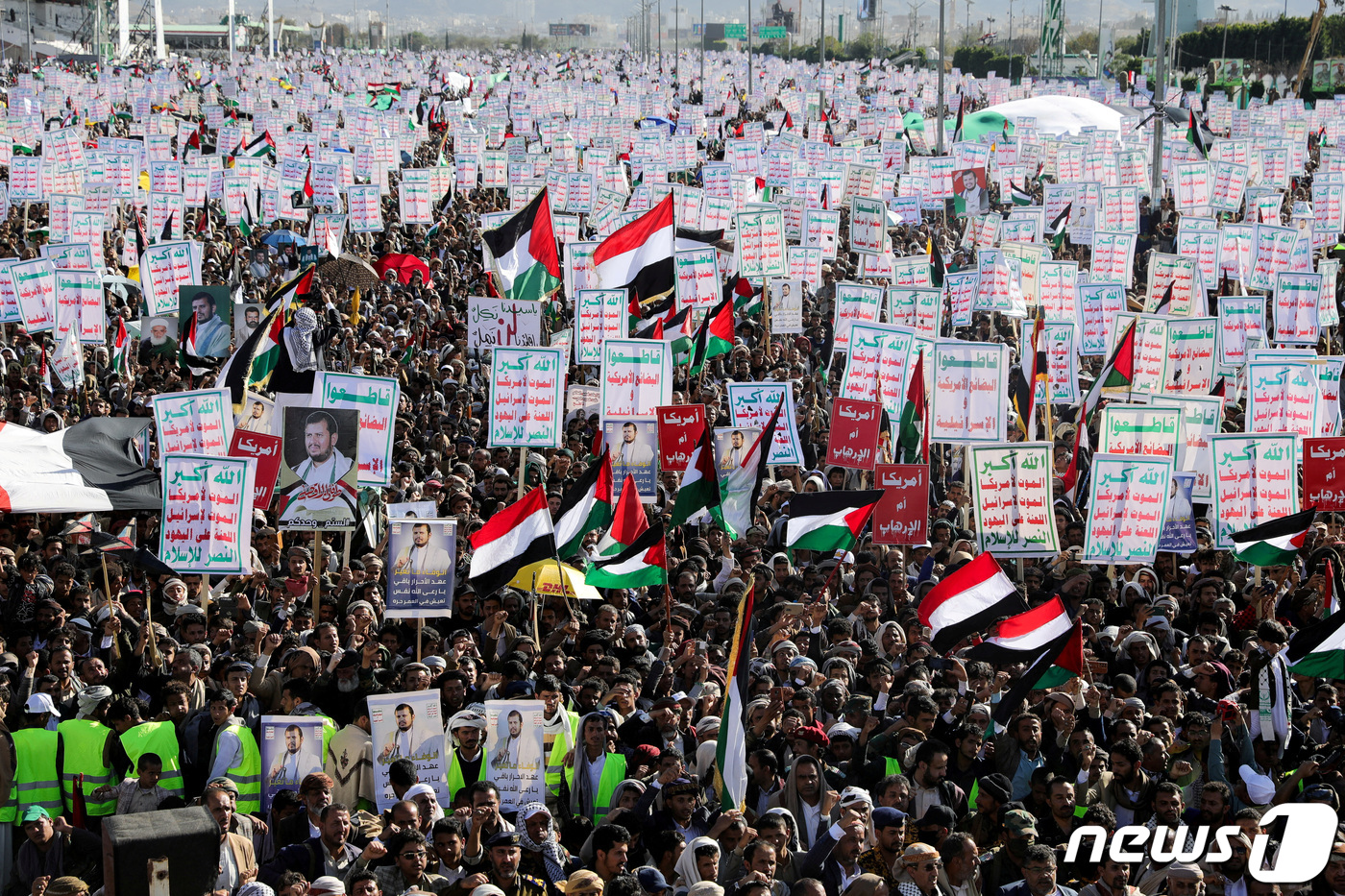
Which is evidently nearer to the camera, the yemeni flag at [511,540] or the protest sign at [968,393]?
the yemeni flag at [511,540]

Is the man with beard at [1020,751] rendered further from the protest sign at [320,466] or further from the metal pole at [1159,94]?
the metal pole at [1159,94]

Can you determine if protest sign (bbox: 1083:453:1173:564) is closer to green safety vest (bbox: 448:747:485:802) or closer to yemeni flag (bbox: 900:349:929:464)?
yemeni flag (bbox: 900:349:929:464)

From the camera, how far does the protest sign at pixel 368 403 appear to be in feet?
36.5

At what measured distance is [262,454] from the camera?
10.7 metres

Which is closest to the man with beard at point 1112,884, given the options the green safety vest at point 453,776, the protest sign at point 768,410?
the green safety vest at point 453,776

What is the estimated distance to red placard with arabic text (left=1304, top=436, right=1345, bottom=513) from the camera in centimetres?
1145

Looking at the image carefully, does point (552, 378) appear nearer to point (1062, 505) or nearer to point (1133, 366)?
point (1062, 505)

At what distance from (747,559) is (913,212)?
16.2 metres

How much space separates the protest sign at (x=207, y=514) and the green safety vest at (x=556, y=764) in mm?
2779

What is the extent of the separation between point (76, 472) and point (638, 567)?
12.4 feet

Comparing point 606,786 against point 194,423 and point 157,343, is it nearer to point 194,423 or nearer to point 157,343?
point 194,423

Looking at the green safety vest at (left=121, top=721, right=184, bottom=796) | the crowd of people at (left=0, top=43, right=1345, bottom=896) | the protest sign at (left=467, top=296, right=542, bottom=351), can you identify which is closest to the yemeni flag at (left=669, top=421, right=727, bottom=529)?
the crowd of people at (left=0, top=43, right=1345, bottom=896)

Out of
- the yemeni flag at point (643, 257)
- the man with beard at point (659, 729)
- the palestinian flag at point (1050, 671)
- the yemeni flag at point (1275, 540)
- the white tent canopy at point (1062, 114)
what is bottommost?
the man with beard at point (659, 729)

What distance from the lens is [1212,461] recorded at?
11320 mm
